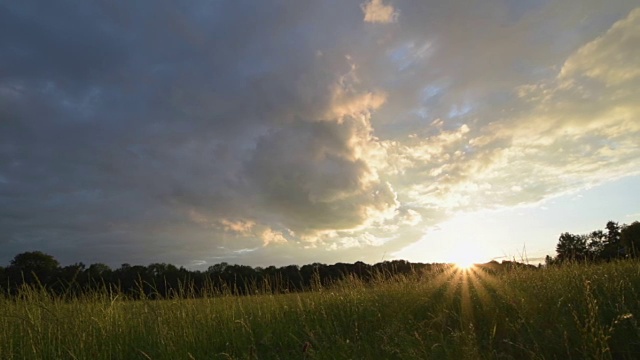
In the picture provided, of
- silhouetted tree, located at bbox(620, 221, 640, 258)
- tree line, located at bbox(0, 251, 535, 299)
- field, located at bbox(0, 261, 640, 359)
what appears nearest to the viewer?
field, located at bbox(0, 261, 640, 359)

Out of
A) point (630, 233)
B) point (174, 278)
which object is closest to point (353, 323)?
point (174, 278)

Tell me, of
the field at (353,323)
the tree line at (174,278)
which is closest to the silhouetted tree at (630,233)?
the tree line at (174,278)

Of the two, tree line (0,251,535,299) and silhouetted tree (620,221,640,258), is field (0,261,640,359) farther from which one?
silhouetted tree (620,221,640,258)

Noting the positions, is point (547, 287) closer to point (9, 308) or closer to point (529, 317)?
point (529, 317)

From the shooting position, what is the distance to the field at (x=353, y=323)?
6.75 metres

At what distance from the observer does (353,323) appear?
10.5m

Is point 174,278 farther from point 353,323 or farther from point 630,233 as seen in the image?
point 630,233

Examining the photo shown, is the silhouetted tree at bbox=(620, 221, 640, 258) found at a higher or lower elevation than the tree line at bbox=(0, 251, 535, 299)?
higher

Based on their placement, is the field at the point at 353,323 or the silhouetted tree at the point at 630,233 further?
the silhouetted tree at the point at 630,233

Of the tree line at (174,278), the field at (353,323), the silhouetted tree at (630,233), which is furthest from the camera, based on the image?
the silhouetted tree at (630,233)

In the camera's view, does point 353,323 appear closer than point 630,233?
Yes

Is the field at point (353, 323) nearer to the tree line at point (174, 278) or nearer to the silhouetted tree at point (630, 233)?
the tree line at point (174, 278)

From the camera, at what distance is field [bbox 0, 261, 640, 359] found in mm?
6750

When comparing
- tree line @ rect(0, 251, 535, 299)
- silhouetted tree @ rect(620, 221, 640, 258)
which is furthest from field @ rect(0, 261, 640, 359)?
silhouetted tree @ rect(620, 221, 640, 258)
